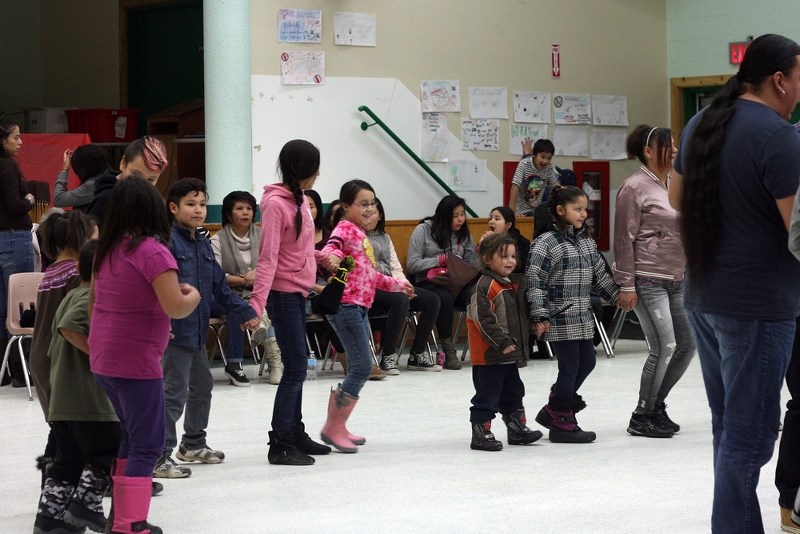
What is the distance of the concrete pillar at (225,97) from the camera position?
8859 mm

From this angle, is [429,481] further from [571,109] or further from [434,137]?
[571,109]

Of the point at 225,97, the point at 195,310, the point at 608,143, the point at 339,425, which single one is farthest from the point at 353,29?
the point at 195,310

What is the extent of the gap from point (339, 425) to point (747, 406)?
2.59 metres

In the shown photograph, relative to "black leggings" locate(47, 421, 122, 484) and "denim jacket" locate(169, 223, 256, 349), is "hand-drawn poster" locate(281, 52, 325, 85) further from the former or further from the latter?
"black leggings" locate(47, 421, 122, 484)

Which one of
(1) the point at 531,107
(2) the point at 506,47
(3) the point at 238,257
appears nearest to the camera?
(3) the point at 238,257

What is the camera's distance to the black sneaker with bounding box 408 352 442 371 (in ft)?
27.7

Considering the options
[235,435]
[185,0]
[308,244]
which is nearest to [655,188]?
[308,244]

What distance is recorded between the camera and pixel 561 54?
11.1m

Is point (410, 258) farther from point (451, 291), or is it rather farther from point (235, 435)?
point (235, 435)

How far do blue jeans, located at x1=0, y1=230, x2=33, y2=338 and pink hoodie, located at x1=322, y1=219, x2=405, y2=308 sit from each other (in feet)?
9.72

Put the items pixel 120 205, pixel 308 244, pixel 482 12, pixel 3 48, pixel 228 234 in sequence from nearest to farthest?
pixel 120 205 < pixel 308 244 < pixel 228 234 < pixel 482 12 < pixel 3 48

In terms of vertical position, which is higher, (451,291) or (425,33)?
(425,33)

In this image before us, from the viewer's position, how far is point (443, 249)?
885 centimetres

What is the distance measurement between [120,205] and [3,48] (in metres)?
10.5
